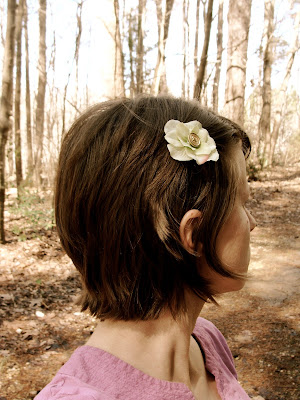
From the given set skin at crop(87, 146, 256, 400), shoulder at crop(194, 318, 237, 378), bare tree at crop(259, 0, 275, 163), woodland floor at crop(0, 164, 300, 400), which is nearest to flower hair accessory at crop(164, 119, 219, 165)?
skin at crop(87, 146, 256, 400)

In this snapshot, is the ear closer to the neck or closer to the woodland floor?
the neck

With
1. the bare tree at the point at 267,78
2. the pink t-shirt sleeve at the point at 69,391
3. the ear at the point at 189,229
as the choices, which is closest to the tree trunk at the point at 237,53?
the bare tree at the point at 267,78

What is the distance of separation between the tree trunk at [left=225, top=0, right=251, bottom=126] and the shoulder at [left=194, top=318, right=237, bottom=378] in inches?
320

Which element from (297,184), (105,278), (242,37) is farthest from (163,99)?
(297,184)

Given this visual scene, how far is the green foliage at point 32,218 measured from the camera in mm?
5730

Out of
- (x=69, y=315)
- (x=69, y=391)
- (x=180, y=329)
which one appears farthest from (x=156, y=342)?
(x=69, y=315)

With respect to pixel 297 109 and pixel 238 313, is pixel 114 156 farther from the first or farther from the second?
pixel 297 109

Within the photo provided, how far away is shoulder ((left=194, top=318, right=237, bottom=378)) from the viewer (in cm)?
138

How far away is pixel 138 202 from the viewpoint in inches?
40.1

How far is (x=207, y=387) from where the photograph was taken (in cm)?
127

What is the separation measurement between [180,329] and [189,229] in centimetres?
32

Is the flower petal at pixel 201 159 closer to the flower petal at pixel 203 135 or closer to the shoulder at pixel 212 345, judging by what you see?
the flower petal at pixel 203 135

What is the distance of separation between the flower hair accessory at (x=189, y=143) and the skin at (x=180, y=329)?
0.44ft

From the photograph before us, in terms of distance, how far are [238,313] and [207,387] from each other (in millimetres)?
2629
